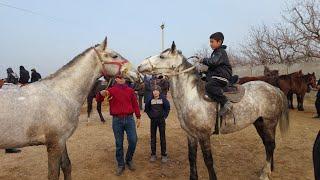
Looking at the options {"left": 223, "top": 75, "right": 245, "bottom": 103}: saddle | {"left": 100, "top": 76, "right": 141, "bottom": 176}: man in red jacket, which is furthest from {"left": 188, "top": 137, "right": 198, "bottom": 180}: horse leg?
{"left": 100, "top": 76, "right": 141, "bottom": 176}: man in red jacket

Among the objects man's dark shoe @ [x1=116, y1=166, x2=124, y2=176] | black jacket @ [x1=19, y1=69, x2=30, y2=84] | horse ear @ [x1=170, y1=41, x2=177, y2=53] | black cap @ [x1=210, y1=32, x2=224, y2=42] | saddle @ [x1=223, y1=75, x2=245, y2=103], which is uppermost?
black cap @ [x1=210, y1=32, x2=224, y2=42]

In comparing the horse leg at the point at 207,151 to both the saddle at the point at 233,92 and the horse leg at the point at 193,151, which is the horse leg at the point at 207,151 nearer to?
the horse leg at the point at 193,151

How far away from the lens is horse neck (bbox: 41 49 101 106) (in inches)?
221

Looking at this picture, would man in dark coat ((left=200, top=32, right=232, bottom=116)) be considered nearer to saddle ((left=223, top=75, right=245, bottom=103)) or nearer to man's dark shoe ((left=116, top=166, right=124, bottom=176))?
saddle ((left=223, top=75, right=245, bottom=103))

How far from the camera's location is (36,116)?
515 centimetres

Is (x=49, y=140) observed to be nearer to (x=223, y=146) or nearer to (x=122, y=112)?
(x=122, y=112)

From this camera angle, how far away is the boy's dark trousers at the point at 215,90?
21.4 feet

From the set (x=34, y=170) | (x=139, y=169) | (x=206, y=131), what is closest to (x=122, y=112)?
(x=139, y=169)

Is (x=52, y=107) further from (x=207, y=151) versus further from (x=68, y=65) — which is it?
(x=207, y=151)

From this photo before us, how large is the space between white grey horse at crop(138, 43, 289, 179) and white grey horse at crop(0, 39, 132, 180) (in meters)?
1.23

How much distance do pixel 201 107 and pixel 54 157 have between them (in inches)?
106

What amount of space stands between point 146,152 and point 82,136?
3.01m

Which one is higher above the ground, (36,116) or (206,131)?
(36,116)

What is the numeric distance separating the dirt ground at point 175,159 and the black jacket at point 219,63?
7.26ft
